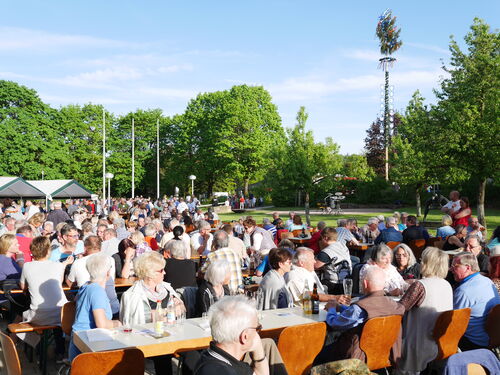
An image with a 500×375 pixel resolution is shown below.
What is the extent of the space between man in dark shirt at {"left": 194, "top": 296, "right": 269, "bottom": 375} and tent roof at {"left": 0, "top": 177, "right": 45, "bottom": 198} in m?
26.7

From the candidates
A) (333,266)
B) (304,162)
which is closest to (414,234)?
(333,266)

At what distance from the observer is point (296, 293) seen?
18.6 ft

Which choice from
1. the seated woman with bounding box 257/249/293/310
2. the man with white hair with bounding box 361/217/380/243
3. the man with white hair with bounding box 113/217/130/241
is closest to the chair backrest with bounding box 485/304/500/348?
the seated woman with bounding box 257/249/293/310

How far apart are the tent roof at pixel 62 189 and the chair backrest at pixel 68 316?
83.4 feet

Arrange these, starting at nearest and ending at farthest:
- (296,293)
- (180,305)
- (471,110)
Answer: (180,305), (296,293), (471,110)

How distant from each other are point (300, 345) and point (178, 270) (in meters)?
3.15

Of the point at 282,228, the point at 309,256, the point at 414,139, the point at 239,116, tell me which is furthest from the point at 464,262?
the point at 239,116

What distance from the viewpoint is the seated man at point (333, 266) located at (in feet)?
23.3

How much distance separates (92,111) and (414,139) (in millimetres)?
38580

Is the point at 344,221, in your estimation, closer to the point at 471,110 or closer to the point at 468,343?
the point at 468,343

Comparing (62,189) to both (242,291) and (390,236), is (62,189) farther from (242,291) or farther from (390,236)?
(242,291)

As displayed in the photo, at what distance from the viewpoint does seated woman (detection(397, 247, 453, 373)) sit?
4.59m

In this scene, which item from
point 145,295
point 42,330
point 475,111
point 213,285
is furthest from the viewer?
point 475,111

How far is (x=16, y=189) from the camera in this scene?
89.6ft
